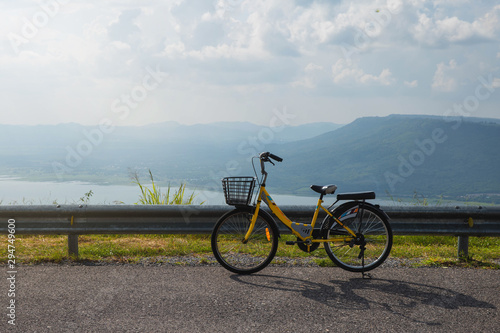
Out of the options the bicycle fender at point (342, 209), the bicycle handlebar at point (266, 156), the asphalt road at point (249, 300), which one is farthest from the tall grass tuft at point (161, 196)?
the bicycle fender at point (342, 209)

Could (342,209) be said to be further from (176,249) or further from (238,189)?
(176,249)

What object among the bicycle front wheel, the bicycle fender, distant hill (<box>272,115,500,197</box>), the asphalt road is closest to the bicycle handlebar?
the bicycle front wheel

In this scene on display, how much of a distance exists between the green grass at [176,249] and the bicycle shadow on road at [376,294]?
0.86 metres

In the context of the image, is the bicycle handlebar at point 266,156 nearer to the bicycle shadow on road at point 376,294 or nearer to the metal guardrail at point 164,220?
the metal guardrail at point 164,220

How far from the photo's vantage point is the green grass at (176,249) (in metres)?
5.80

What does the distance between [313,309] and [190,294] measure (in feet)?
4.06

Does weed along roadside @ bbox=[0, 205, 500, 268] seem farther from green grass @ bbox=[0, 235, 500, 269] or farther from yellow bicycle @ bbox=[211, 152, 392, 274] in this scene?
yellow bicycle @ bbox=[211, 152, 392, 274]

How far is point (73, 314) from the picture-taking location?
387 cm

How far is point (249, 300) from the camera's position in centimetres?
426

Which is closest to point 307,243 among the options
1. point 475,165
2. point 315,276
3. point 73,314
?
point 315,276

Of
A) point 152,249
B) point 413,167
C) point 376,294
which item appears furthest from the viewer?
point 413,167

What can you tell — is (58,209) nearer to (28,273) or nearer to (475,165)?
(28,273)

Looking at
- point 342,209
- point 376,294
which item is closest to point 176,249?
point 342,209

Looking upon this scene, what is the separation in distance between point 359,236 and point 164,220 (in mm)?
2575
